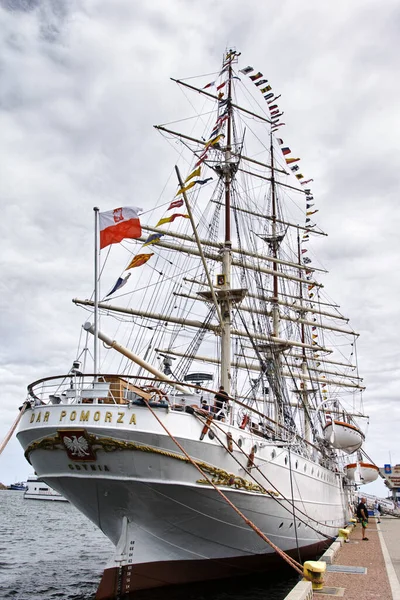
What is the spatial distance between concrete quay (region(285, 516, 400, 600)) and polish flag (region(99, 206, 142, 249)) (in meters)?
10.3

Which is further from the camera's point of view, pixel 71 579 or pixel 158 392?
pixel 71 579

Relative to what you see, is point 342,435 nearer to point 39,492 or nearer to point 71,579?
point 71,579

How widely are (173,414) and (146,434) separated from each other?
917mm

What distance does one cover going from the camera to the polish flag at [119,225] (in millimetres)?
16062

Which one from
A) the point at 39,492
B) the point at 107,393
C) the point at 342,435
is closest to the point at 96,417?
the point at 107,393

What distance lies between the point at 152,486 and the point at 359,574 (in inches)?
208

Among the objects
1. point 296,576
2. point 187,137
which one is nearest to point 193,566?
point 296,576

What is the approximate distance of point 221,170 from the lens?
88.0ft

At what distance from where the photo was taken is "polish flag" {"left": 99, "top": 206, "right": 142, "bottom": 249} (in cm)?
1606

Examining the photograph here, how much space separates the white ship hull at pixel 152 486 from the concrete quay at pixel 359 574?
110 inches

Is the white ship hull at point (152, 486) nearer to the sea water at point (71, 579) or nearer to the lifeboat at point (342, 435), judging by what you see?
the sea water at point (71, 579)

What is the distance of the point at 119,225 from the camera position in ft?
53.1

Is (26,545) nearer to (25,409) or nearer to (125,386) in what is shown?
(25,409)

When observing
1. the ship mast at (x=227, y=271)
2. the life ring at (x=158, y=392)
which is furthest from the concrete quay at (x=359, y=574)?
the ship mast at (x=227, y=271)
